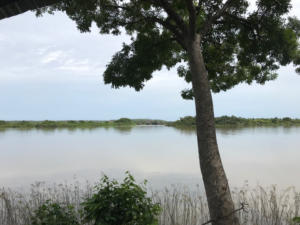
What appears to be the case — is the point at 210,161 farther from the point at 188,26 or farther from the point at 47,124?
the point at 47,124

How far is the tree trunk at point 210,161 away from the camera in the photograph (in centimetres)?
215

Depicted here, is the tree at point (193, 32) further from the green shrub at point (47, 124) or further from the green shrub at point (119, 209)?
the green shrub at point (47, 124)

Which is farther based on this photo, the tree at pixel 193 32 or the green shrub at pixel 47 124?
the green shrub at pixel 47 124

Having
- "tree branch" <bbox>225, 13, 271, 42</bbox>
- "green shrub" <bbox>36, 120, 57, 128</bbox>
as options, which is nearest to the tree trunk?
"tree branch" <bbox>225, 13, 271, 42</bbox>

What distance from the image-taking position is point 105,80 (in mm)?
3588

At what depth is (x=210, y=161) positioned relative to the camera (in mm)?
2236

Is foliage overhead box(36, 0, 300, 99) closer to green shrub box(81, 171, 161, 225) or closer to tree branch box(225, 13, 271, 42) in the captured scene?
tree branch box(225, 13, 271, 42)

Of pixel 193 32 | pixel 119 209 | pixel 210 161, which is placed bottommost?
pixel 119 209

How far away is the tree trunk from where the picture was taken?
215 centimetres

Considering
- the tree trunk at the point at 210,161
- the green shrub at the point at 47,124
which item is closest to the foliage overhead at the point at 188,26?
the tree trunk at the point at 210,161

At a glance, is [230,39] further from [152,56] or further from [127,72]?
[127,72]

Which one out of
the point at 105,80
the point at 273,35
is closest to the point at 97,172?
the point at 105,80

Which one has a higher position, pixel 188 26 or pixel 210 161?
pixel 188 26

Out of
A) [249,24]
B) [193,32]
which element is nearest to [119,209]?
[193,32]
